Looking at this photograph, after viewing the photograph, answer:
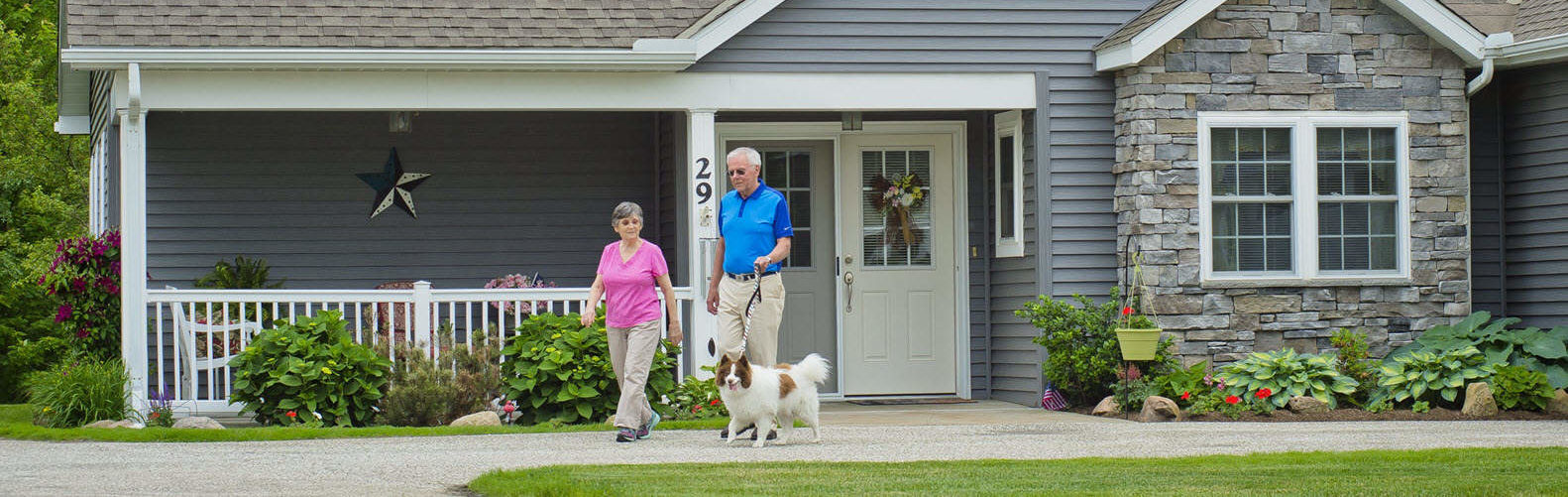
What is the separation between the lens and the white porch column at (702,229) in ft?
34.4

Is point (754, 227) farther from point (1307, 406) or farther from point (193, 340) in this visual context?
point (1307, 406)

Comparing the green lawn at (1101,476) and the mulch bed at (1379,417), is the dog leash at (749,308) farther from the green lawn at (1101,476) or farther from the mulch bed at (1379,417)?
the mulch bed at (1379,417)

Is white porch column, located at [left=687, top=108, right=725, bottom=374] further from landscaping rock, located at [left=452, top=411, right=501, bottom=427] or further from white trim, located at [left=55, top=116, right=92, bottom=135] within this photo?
white trim, located at [left=55, top=116, right=92, bottom=135]

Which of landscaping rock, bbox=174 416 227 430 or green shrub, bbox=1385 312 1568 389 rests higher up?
green shrub, bbox=1385 312 1568 389

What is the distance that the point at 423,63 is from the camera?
10.1 metres

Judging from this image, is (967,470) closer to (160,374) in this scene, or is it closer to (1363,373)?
(1363,373)

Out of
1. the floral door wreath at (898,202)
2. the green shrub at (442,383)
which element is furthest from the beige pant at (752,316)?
the floral door wreath at (898,202)

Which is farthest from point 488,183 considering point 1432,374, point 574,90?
point 1432,374

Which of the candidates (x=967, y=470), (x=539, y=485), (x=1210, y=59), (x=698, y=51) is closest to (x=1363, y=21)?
(x=1210, y=59)

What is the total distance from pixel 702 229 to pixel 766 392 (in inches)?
114

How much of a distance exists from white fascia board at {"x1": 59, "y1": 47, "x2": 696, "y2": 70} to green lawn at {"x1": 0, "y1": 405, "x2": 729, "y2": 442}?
213cm

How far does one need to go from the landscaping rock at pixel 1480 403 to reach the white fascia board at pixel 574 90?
127 inches

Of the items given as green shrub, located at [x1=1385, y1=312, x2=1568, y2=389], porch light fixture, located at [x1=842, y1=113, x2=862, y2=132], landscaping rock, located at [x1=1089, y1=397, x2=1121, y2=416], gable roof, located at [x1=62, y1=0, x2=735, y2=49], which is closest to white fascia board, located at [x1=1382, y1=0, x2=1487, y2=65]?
green shrub, located at [x1=1385, y1=312, x2=1568, y2=389]

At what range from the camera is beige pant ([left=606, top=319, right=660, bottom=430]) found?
837cm
